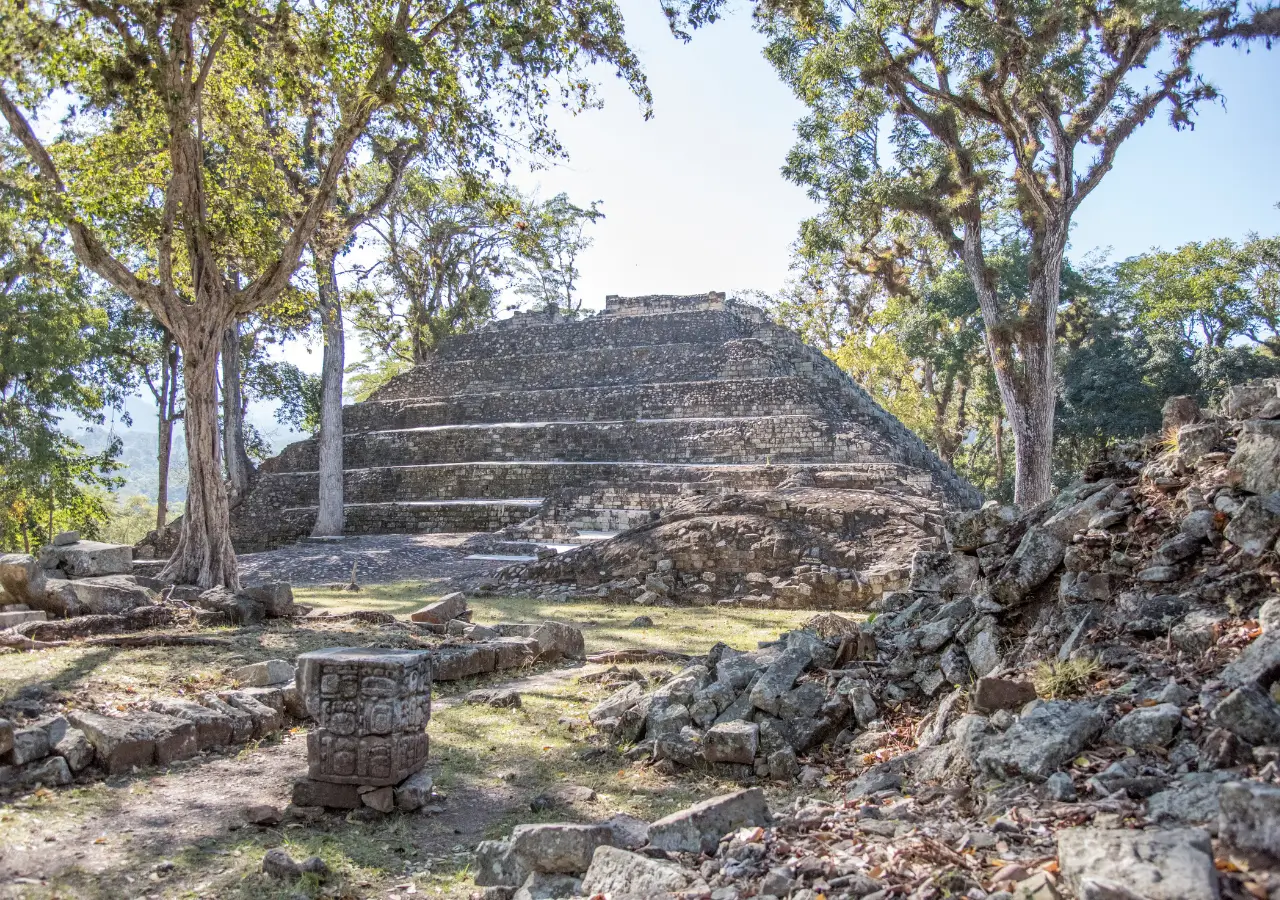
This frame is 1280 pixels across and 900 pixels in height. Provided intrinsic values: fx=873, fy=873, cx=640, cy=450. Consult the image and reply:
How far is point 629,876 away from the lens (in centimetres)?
278

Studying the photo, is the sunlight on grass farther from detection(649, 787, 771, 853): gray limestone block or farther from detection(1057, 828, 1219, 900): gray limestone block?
detection(1057, 828, 1219, 900): gray limestone block

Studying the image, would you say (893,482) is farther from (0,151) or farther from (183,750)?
(0,151)

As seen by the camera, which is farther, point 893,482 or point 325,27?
point 893,482

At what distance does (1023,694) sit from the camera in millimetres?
3818

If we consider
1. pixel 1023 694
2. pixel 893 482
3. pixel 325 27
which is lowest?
pixel 1023 694

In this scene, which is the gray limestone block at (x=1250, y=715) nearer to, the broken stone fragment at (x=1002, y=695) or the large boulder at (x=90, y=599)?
the broken stone fragment at (x=1002, y=695)

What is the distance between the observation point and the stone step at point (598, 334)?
25.3 metres

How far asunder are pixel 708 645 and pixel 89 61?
808 cm

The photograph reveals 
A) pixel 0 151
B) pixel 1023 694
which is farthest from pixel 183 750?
pixel 0 151

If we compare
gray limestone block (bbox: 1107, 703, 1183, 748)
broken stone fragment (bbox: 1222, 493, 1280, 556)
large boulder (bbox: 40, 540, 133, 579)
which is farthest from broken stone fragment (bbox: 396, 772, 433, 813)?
large boulder (bbox: 40, 540, 133, 579)

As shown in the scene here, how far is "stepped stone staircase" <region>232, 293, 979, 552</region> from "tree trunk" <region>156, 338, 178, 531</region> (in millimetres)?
2645

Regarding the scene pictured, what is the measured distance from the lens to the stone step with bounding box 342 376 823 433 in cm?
2028

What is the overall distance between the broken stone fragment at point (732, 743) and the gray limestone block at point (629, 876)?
1.57 metres

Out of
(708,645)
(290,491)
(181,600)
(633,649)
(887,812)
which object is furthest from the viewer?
(290,491)
